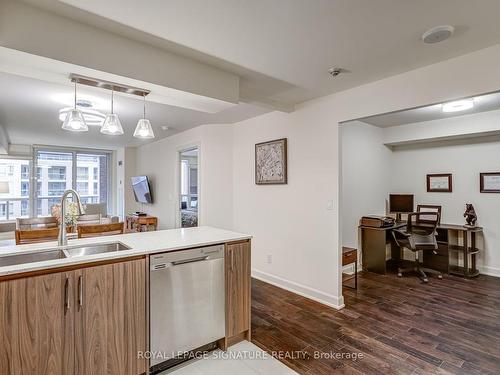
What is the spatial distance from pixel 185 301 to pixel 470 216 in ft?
14.4

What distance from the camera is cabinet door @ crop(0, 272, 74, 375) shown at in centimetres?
143

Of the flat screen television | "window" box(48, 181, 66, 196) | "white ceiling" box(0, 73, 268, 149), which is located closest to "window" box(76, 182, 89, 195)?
"window" box(48, 181, 66, 196)

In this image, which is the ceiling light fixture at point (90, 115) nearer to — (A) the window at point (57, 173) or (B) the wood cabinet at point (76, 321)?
(B) the wood cabinet at point (76, 321)

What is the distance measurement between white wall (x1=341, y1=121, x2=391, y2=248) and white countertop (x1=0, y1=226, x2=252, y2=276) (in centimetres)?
245

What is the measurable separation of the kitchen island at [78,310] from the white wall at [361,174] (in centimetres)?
288

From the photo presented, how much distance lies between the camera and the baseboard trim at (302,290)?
3070 mm

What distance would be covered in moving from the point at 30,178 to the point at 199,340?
7.01 metres

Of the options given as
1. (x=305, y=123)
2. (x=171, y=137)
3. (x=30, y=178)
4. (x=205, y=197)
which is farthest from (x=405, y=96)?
(x=30, y=178)

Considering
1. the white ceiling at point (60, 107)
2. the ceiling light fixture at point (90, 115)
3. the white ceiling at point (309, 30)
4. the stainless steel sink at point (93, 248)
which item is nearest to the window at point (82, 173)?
the white ceiling at point (60, 107)

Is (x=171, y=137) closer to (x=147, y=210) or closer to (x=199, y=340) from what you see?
(x=147, y=210)

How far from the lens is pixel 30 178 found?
6.76 metres

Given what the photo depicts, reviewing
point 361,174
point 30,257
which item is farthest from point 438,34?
point 30,257

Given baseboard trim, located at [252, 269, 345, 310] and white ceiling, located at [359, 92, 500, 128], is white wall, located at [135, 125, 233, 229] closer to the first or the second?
baseboard trim, located at [252, 269, 345, 310]

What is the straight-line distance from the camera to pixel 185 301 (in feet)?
6.70
